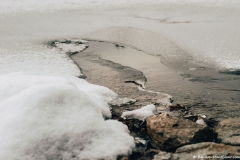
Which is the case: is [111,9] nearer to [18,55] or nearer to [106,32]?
[106,32]

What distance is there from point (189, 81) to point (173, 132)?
5.48ft

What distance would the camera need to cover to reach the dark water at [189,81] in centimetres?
330

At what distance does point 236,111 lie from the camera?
3.12 meters

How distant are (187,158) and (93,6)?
7.14 meters

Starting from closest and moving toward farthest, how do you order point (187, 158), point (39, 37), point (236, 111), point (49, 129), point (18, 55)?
1. point (187, 158)
2. point (49, 129)
3. point (236, 111)
4. point (18, 55)
5. point (39, 37)

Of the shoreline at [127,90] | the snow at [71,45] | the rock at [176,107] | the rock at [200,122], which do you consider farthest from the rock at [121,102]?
the snow at [71,45]

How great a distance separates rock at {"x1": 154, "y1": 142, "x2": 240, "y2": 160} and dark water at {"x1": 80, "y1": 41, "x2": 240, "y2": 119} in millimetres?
832

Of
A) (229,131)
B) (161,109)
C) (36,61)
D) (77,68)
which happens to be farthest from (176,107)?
(36,61)

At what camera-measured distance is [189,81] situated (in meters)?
4.06

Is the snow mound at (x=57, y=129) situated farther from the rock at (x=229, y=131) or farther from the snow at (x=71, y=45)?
the snow at (x=71, y=45)

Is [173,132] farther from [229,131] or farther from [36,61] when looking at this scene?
[36,61]

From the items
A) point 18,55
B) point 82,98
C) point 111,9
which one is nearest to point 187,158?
point 82,98

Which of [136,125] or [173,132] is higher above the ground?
[173,132]

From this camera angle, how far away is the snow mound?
7.35 ft
